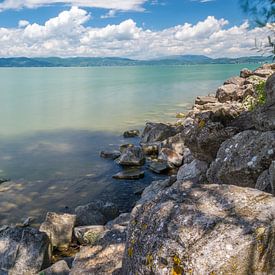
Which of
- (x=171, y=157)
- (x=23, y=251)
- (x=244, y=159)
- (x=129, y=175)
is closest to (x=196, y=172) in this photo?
(x=244, y=159)

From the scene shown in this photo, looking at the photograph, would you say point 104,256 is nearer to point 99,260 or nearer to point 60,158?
point 99,260

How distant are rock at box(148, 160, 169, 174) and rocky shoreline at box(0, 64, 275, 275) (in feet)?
15.7

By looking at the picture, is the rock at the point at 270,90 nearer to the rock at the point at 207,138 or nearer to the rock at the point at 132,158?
the rock at the point at 207,138

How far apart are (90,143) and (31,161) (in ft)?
19.2

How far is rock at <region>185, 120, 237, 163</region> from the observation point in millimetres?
10445

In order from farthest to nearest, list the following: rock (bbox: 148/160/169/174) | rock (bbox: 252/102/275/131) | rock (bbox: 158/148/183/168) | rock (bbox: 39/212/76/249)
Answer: rock (bbox: 158/148/183/168), rock (bbox: 148/160/169/174), rock (bbox: 39/212/76/249), rock (bbox: 252/102/275/131)

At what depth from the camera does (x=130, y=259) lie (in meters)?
4.66

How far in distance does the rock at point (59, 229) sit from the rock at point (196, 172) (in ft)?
14.5

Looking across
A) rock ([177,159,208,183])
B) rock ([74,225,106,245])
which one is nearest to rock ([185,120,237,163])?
rock ([177,159,208,183])

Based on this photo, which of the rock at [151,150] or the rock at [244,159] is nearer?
the rock at [244,159]

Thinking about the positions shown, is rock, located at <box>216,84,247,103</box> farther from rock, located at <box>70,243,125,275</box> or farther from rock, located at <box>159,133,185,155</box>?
rock, located at <box>70,243,125,275</box>

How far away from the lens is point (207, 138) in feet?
35.1

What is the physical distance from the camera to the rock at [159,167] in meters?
19.2

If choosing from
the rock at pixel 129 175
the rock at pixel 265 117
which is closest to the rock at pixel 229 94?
the rock at pixel 129 175
